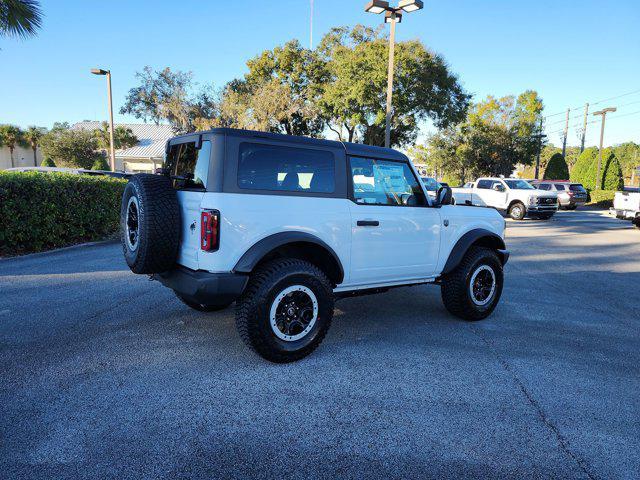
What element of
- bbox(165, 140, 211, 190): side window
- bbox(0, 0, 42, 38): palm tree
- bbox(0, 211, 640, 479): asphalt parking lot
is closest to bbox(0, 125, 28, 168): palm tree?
bbox(0, 0, 42, 38): palm tree

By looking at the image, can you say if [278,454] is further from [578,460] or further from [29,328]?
[29,328]

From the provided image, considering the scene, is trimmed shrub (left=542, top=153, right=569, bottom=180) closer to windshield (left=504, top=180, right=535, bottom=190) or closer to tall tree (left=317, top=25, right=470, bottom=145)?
tall tree (left=317, top=25, right=470, bottom=145)

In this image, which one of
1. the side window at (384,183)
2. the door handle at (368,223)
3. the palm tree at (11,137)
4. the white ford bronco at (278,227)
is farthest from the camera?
the palm tree at (11,137)

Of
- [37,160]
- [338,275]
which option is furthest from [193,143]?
[37,160]

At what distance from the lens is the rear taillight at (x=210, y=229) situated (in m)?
3.35

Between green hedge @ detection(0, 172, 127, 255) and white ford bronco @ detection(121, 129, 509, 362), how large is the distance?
18.0ft

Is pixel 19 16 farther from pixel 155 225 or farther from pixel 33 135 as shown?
pixel 33 135

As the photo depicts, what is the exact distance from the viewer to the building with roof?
4541cm

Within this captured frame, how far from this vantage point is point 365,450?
2.59 m

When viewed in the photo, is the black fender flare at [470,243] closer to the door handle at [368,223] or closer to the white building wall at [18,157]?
the door handle at [368,223]

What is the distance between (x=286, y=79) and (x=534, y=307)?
31438 mm

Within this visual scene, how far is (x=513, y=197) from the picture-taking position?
1958 centimetres

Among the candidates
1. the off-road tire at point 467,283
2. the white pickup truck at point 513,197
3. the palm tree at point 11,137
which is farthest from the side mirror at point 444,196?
the palm tree at point 11,137

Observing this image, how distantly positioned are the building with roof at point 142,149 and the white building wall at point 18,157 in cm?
849
